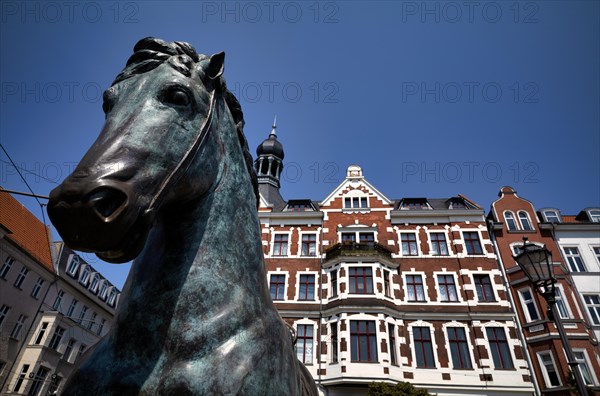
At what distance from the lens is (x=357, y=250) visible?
22.5 metres

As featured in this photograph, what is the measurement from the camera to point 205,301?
166 centimetres

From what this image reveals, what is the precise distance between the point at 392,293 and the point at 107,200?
22.6 meters

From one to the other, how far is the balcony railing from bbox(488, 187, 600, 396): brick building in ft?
28.4

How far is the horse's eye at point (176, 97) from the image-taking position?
179cm

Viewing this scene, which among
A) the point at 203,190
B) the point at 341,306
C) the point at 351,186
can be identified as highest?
the point at 351,186

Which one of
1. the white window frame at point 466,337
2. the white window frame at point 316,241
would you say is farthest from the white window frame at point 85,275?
the white window frame at point 466,337

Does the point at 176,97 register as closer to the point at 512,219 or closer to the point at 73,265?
the point at 512,219

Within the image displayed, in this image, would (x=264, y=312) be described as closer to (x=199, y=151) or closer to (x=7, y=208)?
(x=199, y=151)

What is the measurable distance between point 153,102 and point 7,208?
115 feet

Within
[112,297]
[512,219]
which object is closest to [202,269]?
[512,219]

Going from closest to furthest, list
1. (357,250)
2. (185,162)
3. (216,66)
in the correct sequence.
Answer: (185,162), (216,66), (357,250)

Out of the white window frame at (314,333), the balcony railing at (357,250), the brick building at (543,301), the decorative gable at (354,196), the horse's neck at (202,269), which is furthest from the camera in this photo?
the decorative gable at (354,196)

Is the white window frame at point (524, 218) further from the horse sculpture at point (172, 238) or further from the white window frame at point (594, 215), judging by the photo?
the horse sculpture at point (172, 238)

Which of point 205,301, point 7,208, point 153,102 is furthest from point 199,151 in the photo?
point 7,208
